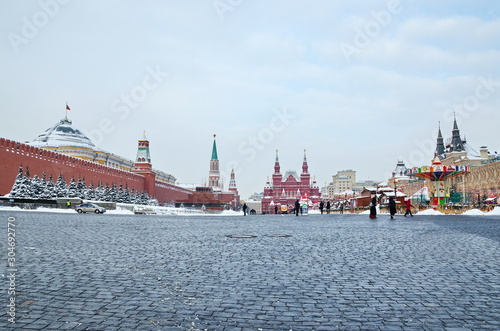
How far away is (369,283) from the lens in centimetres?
461

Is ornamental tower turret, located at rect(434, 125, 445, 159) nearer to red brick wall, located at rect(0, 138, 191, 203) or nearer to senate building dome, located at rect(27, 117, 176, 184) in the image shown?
senate building dome, located at rect(27, 117, 176, 184)

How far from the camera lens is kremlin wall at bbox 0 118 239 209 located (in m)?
37.0

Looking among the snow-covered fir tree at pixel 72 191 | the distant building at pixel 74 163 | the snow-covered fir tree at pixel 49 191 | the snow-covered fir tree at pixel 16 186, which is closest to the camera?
the snow-covered fir tree at pixel 16 186

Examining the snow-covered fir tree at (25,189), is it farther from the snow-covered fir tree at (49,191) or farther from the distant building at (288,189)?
the distant building at (288,189)

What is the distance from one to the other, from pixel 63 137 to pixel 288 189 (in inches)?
2162

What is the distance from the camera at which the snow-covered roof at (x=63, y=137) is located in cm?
6964

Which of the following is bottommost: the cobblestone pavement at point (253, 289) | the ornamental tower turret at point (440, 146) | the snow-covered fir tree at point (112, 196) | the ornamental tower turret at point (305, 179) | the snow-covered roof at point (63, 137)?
the cobblestone pavement at point (253, 289)

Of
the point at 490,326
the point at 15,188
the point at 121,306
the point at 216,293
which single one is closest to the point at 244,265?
the point at 216,293

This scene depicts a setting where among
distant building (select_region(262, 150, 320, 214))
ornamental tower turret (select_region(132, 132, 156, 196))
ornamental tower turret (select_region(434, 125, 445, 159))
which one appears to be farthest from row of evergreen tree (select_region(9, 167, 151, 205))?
ornamental tower turret (select_region(434, 125, 445, 159))

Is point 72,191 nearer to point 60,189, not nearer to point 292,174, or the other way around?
point 60,189

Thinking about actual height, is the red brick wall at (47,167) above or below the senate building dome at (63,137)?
below

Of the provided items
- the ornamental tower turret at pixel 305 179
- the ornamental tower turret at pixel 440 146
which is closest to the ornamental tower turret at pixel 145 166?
the ornamental tower turret at pixel 305 179

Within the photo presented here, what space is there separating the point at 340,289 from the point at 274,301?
2.85 ft

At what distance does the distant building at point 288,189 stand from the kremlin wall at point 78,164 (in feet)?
52.6
